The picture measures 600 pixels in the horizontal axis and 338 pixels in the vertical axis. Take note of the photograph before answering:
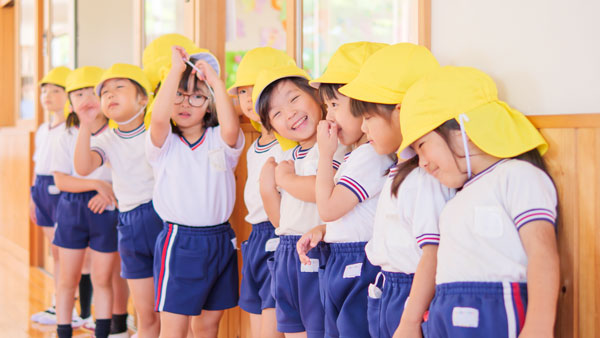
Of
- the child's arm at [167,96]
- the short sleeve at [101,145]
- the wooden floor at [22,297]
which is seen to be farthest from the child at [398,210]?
the wooden floor at [22,297]

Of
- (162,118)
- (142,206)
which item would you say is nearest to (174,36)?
(162,118)

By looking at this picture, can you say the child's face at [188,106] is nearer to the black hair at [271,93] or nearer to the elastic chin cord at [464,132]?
the black hair at [271,93]

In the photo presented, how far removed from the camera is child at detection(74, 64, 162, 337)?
2.38 meters

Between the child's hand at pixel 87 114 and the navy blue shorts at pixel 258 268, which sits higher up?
the child's hand at pixel 87 114

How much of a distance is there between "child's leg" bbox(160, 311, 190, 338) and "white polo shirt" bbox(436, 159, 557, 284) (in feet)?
3.92

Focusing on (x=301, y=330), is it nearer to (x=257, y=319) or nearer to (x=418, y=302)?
(x=257, y=319)

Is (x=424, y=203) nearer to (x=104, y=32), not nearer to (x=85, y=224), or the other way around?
(x=85, y=224)

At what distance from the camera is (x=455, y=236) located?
1.16 metres

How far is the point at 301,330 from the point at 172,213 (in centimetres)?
69

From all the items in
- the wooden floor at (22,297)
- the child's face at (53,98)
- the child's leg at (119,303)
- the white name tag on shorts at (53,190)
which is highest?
the child's face at (53,98)

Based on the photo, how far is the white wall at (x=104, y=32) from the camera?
11.8ft

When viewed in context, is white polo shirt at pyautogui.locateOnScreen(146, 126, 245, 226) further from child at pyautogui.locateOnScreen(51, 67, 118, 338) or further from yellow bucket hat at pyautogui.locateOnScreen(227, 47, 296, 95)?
child at pyautogui.locateOnScreen(51, 67, 118, 338)

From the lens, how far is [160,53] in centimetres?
248

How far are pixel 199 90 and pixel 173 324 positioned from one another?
2.77 ft
